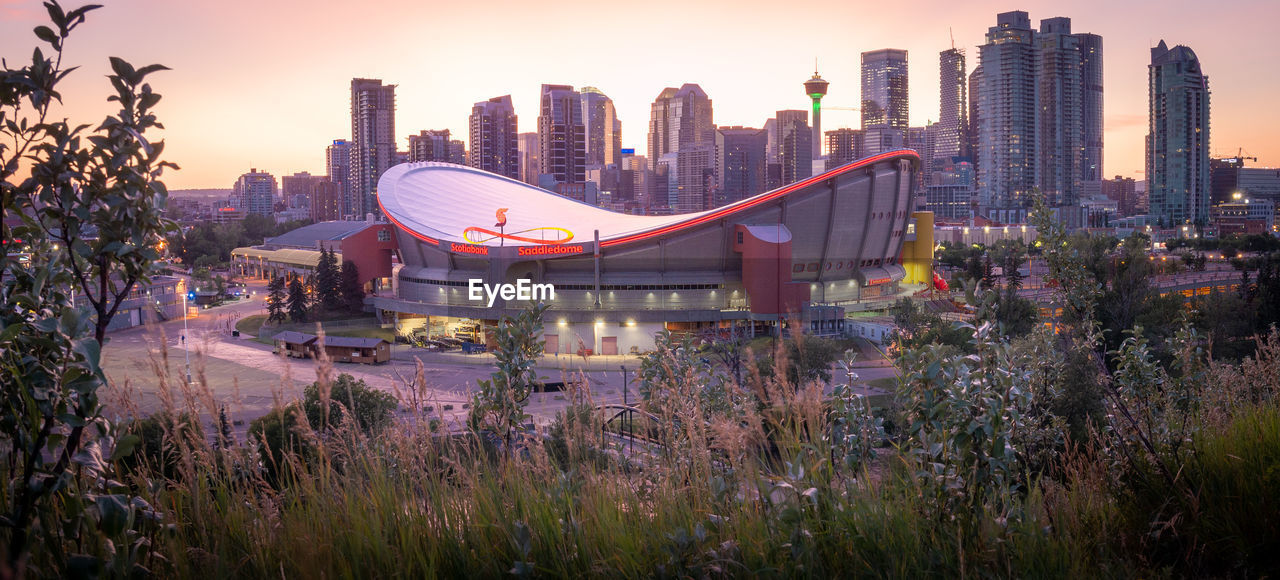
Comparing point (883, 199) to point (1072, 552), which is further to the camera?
point (883, 199)

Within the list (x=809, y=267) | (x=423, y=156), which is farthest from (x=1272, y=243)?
(x=423, y=156)

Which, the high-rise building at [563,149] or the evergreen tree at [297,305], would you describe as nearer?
the evergreen tree at [297,305]

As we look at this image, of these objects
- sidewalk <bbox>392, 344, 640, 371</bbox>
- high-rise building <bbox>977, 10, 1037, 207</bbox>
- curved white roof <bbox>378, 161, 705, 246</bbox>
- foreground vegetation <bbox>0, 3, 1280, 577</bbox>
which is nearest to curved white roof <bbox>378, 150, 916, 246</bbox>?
curved white roof <bbox>378, 161, 705, 246</bbox>

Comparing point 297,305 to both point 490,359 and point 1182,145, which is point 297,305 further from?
point 1182,145

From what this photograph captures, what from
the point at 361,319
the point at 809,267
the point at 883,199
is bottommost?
the point at 361,319

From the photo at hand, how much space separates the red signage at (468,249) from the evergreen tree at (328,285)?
10.9 m

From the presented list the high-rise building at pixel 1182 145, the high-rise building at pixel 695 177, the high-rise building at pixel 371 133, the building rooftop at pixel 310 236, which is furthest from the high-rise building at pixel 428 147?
the high-rise building at pixel 1182 145

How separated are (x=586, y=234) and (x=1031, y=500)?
44072 mm

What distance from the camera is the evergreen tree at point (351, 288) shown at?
50.3 metres

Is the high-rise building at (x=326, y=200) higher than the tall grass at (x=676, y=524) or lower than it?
higher

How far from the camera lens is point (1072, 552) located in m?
3.10

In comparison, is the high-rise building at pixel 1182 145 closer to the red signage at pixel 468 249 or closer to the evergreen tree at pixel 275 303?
the red signage at pixel 468 249

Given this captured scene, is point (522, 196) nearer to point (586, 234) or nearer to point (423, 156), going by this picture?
point (586, 234)

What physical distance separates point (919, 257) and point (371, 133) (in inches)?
5713
